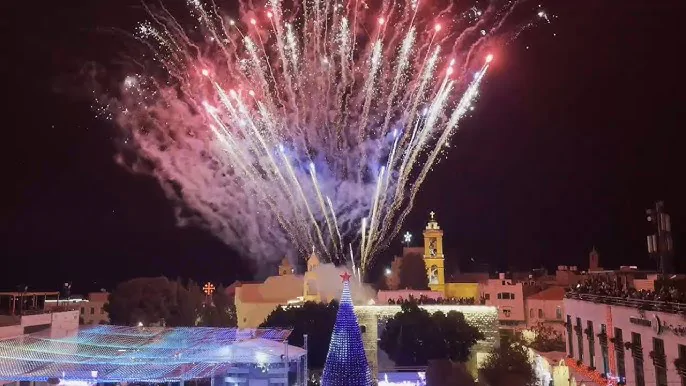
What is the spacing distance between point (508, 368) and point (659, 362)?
14007 mm

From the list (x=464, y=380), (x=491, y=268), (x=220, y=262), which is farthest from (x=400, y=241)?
(x=464, y=380)

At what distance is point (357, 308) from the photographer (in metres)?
35.9

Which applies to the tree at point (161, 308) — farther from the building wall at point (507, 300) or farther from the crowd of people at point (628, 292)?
the crowd of people at point (628, 292)

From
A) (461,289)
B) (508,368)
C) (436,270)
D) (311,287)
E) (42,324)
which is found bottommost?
(508,368)

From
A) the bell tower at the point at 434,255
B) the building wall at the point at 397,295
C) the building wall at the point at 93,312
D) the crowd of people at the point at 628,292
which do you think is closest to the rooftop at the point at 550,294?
the bell tower at the point at 434,255

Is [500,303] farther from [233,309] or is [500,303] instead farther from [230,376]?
[230,376]

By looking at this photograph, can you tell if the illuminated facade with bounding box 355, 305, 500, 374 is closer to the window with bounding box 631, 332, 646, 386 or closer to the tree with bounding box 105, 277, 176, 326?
the window with bounding box 631, 332, 646, 386

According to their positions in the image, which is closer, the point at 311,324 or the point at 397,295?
the point at 311,324

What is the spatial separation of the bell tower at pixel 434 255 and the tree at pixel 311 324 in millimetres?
18602

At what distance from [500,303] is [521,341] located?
499 inches

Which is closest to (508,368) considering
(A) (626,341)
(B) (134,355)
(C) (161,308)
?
(A) (626,341)

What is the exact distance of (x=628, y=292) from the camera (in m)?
19.8

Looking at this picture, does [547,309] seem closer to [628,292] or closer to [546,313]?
[546,313]

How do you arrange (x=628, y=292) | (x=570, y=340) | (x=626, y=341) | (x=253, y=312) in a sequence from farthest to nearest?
1. (x=253, y=312)
2. (x=570, y=340)
3. (x=628, y=292)
4. (x=626, y=341)
